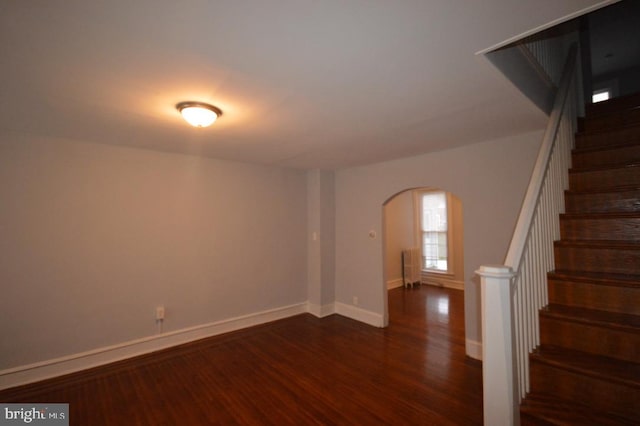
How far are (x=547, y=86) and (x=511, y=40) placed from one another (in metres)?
1.38

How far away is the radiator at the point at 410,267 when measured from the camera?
6.64 m

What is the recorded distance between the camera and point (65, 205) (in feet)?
9.62

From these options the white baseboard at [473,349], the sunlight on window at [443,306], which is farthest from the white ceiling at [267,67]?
the sunlight on window at [443,306]

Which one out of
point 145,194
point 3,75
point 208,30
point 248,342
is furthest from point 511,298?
point 145,194

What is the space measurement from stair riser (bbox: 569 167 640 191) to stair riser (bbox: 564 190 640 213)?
13 cm

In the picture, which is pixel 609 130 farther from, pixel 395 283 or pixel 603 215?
pixel 395 283

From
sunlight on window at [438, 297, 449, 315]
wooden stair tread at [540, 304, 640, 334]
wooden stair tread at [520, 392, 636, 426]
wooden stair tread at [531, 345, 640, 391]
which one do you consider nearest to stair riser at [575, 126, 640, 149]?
wooden stair tread at [540, 304, 640, 334]

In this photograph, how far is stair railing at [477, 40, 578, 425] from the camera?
60.7 inches

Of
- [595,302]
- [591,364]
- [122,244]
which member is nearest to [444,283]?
[595,302]

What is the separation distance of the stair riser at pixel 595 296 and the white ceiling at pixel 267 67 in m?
1.43

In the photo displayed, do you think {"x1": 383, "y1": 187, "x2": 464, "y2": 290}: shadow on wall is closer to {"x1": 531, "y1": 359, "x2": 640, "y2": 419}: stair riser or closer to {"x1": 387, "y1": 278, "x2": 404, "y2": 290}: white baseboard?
A: {"x1": 387, "y1": 278, "x2": 404, "y2": 290}: white baseboard

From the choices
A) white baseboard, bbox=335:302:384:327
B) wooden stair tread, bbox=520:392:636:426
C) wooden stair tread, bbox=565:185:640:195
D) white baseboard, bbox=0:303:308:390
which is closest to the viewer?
wooden stair tread, bbox=520:392:636:426

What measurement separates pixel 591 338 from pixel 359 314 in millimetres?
3014

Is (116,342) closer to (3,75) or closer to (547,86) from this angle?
(3,75)
